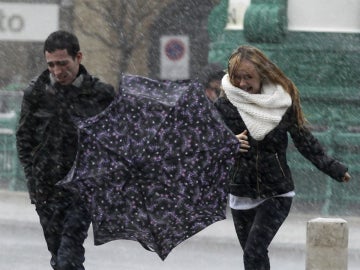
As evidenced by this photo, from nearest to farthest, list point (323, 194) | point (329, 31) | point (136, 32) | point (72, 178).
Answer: point (72, 178), point (323, 194), point (329, 31), point (136, 32)

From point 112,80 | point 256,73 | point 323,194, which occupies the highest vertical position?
point 256,73

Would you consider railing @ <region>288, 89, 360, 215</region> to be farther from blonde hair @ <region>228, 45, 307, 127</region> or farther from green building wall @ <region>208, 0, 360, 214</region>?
blonde hair @ <region>228, 45, 307, 127</region>

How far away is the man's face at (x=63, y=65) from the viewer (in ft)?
24.0

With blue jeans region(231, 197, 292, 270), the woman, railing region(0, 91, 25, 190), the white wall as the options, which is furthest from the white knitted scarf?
railing region(0, 91, 25, 190)

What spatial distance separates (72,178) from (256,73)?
120 cm

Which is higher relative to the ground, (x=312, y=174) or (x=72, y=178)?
(x=72, y=178)

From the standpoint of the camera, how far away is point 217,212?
→ 7297mm

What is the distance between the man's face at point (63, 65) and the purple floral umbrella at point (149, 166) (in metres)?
0.30

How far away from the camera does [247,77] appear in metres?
7.54

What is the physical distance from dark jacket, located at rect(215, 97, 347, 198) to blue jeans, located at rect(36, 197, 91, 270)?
862 mm

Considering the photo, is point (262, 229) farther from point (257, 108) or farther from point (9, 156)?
point (9, 156)

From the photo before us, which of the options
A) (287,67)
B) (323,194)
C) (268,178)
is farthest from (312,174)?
(268,178)

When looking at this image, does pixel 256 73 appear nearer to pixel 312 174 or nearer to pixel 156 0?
pixel 312 174

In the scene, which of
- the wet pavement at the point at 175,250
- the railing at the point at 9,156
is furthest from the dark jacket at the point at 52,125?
the railing at the point at 9,156
